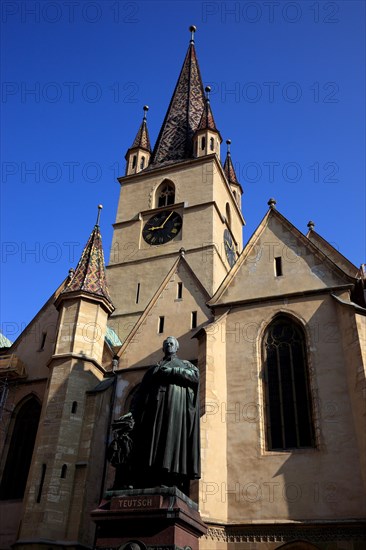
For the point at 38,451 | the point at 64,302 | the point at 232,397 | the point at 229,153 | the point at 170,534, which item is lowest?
the point at 170,534

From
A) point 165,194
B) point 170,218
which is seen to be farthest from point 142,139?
point 170,218

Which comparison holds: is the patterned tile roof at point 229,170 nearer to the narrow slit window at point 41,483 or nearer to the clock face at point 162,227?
the clock face at point 162,227

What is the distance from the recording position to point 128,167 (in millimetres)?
31906

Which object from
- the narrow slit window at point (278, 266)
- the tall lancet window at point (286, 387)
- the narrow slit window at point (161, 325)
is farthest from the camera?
the narrow slit window at point (161, 325)

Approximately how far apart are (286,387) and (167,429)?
7.99 m

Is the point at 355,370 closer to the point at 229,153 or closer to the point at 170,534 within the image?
the point at 170,534

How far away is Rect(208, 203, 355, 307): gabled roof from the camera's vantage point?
49.0ft

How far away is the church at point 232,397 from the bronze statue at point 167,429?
234 inches

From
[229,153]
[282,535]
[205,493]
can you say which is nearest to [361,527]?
[282,535]

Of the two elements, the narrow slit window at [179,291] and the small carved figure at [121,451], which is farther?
the narrow slit window at [179,291]

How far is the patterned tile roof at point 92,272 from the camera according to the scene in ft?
57.8

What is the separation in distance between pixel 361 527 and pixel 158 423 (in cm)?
692

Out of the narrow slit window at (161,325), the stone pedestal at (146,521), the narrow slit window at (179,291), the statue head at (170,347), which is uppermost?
the narrow slit window at (179,291)

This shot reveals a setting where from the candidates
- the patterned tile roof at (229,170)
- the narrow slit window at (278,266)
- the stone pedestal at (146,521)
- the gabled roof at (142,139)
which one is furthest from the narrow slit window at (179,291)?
the patterned tile roof at (229,170)
